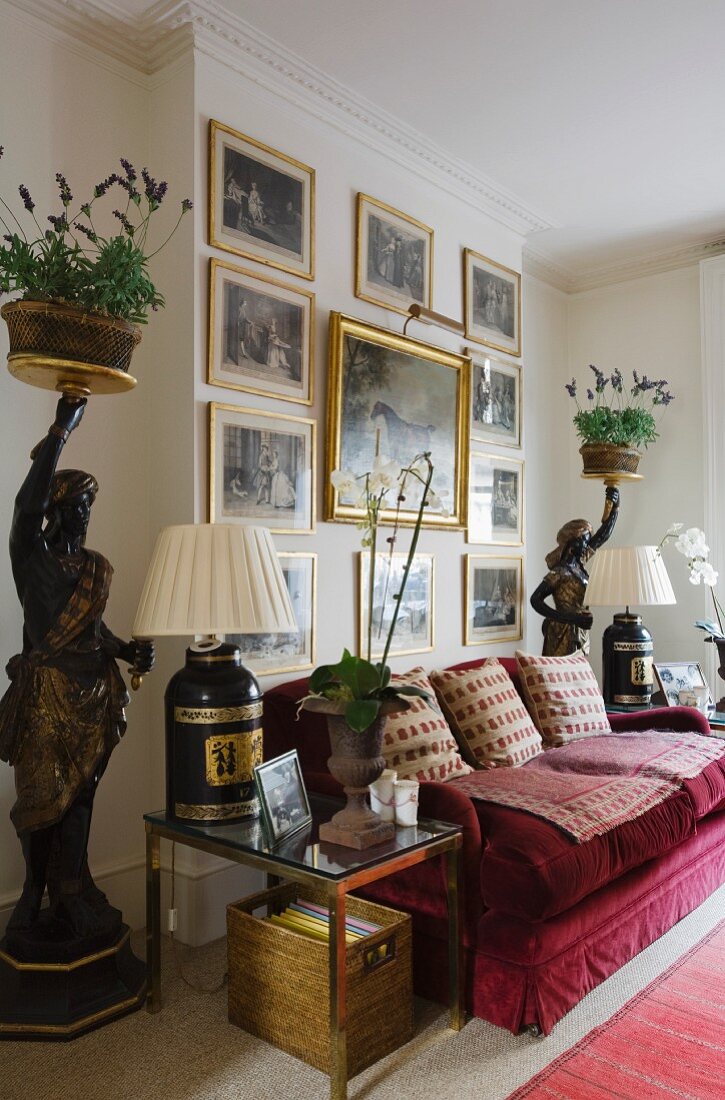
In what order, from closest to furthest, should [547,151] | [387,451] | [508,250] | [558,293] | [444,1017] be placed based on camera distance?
[444,1017]
[387,451]
[547,151]
[508,250]
[558,293]

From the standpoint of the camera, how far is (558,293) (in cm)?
584

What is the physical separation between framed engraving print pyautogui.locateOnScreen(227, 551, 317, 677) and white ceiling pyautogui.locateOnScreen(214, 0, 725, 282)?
1995 millimetres

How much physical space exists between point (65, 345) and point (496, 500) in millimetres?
2822

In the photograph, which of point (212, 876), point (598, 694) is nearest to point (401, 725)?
point (212, 876)

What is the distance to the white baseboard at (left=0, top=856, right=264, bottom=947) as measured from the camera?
3.13 metres

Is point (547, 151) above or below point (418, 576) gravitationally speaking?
above

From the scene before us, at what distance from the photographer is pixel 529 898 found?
2.45 meters

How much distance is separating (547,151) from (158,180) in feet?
6.44

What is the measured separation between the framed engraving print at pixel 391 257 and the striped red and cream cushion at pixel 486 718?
174cm

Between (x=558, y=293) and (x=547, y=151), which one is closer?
(x=547, y=151)

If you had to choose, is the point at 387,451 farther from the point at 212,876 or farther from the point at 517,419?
the point at 212,876

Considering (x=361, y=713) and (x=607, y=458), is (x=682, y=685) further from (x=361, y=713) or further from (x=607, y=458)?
(x=361, y=713)

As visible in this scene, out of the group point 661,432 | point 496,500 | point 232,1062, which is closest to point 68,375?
point 232,1062

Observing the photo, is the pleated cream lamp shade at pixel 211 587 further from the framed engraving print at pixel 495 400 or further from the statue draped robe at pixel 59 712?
the framed engraving print at pixel 495 400
